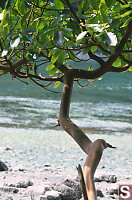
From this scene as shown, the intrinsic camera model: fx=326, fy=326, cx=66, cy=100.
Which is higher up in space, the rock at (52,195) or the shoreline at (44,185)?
the rock at (52,195)

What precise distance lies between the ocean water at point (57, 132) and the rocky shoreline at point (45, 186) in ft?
1.49

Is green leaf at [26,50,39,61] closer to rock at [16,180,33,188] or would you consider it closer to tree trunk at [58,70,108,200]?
tree trunk at [58,70,108,200]

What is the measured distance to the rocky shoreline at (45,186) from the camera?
385 cm

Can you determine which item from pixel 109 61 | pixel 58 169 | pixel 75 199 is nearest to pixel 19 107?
pixel 58 169

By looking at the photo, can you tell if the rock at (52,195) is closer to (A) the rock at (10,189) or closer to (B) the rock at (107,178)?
(A) the rock at (10,189)

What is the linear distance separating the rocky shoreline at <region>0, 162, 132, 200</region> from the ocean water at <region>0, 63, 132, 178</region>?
1.49 ft

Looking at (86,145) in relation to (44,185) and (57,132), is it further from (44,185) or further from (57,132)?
(57,132)

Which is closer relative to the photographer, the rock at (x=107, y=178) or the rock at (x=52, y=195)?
the rock at (x=52, y=195)

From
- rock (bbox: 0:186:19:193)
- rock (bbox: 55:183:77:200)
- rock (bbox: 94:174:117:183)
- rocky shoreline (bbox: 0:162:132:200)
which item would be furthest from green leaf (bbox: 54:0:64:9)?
rock (bbox: 94:174:117:183)

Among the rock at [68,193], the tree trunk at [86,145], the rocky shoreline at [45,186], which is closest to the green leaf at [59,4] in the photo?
the tree trunk at [86,145]

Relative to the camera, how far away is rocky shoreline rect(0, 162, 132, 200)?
3852 mm

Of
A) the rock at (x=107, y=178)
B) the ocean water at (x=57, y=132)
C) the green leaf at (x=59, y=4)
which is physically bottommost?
the ocean water at (x=57, y=132)

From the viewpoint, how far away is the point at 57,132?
8883mm

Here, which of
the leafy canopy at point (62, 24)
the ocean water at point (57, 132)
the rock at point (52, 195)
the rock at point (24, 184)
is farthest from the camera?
the ocean water at point (57, 132)
